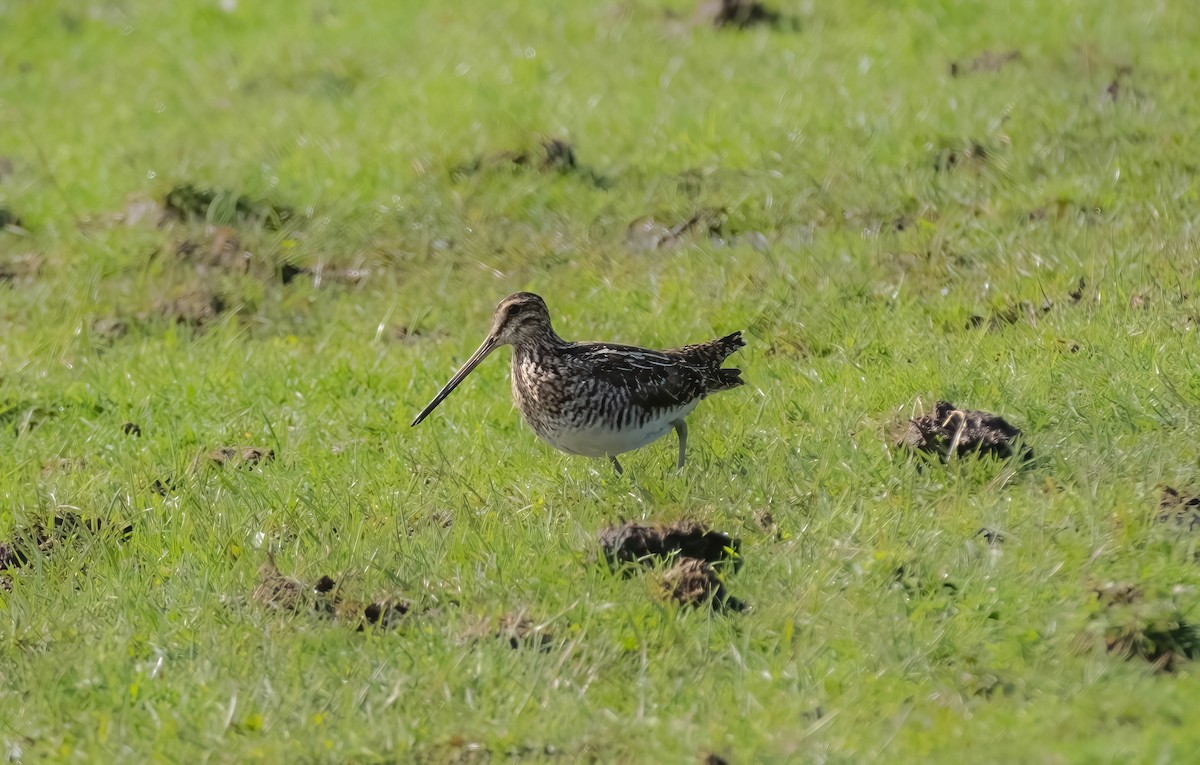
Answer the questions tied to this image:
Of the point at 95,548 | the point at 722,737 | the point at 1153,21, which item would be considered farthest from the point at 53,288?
the point at 1153,21

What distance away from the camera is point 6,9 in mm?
17688

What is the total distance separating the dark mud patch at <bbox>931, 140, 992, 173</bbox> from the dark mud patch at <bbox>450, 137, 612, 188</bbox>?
7.48 feet

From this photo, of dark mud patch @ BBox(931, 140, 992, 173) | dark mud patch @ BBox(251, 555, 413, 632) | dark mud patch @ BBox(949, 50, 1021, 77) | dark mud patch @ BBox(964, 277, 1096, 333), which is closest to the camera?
dark mud patch @ BBox(251, 555, 413, 632)


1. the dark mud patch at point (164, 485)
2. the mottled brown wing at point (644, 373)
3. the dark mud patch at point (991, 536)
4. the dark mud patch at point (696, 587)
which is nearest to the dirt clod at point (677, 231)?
the mottled brown wing at point (644, 373)

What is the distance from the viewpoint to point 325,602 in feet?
21.9

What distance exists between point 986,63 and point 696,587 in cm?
763

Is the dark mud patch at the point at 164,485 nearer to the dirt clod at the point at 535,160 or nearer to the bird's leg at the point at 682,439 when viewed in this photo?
the bird's leg at the point at 682,439

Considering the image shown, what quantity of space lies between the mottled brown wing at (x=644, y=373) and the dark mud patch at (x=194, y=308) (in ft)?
12.0

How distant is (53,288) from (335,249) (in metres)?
1.92

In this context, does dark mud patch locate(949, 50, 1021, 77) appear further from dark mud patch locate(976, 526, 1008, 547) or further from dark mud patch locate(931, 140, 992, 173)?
dark mud patch locate(976, 526, 1008, 547)

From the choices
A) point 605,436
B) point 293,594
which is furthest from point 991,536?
Answer: point 293,594

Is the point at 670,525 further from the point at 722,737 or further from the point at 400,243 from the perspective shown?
the point at 400,243

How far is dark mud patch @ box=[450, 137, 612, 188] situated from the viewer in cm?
1200

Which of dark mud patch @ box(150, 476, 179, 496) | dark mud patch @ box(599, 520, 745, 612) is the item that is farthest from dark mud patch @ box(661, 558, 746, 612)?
dark mud patch @ box(150, 476, 179, 496)
